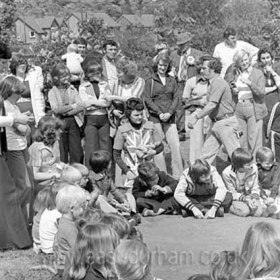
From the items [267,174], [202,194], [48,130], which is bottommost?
[202,194]

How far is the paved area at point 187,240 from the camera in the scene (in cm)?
587

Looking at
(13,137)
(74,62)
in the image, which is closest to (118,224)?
(13,137)

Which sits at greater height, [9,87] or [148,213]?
[9,87]

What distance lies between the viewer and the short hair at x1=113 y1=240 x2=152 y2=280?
161 inches

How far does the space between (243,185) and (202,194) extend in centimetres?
57

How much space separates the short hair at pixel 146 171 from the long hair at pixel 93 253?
2.92 metres

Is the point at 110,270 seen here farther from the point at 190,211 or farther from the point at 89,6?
the point at 89,6

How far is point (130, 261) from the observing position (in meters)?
4.11

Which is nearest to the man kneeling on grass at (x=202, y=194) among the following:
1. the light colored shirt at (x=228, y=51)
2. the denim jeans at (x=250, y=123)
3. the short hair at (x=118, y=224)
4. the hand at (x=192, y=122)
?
the hand at (x=192, y=122)

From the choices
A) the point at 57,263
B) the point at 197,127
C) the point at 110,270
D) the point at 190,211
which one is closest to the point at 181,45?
the point at 197,127

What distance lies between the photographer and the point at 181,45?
1085 cm

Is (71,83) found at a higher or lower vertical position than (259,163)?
higher

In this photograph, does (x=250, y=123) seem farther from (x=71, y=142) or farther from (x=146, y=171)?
(x=71, y=142)

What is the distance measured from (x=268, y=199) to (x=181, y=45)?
13.1 feet
